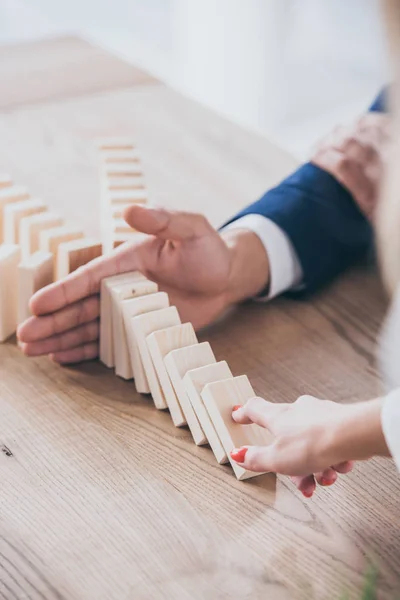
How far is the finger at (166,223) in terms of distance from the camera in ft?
3.65

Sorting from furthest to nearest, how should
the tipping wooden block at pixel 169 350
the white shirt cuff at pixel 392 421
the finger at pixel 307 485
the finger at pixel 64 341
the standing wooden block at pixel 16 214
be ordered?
the standing wooden block at pixel 16 214
the finger at pixel 64 341
the tipping wooden block at pixel 169 350
the finger at pixel 307 485
the white shirt cuff at pixel 392 421

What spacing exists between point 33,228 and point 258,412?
0.44 meters

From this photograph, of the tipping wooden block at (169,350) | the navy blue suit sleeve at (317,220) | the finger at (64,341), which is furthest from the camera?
the navy blue suit sleeve at (317,220)

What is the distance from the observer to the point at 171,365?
0.99m

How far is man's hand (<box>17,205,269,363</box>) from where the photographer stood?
1088 millimetres

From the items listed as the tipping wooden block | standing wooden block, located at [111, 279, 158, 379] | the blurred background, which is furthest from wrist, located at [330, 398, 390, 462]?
the blurred background

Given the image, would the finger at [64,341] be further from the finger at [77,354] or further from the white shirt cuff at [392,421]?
the white shirt cuff at [392,421]

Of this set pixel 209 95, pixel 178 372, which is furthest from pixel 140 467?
pixel 209 95

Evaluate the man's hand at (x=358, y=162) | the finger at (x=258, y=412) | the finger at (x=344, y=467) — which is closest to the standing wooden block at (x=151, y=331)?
the finger at (x=258, y=412)

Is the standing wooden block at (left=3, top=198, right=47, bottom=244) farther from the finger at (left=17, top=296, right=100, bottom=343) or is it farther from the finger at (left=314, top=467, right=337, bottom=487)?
the finger at (left=314, top=467, right=337, bottom=487)

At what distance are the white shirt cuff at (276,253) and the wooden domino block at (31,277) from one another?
0.30m

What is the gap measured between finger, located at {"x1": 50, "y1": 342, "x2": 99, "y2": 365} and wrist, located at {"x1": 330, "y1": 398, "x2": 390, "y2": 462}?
1.30 ft

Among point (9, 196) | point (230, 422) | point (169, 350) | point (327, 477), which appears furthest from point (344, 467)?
point (9, 196)

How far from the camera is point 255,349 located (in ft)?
3.77
